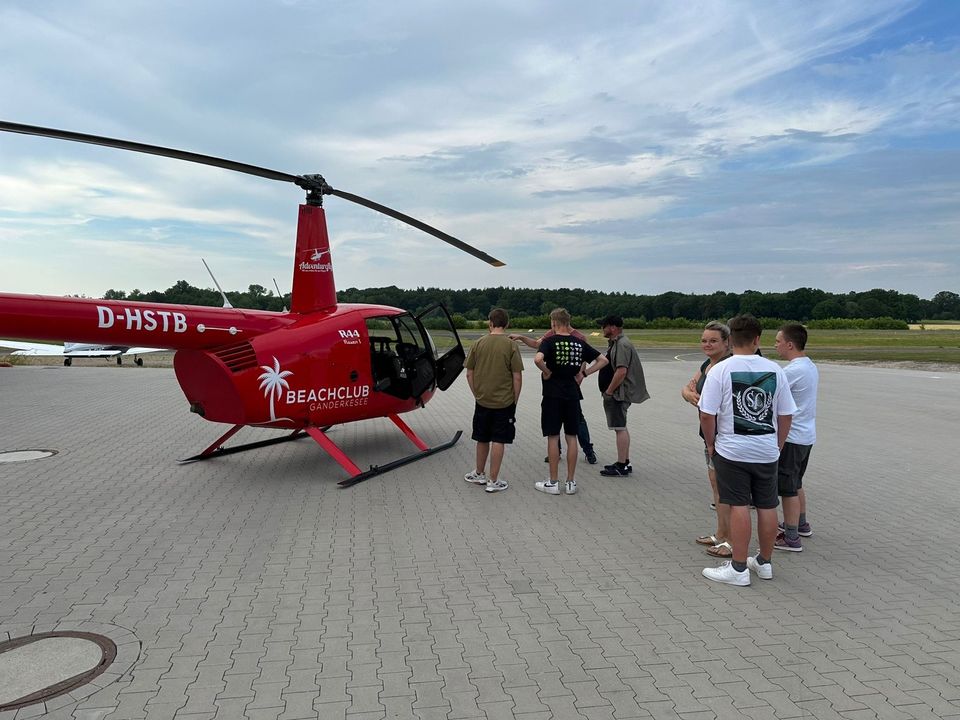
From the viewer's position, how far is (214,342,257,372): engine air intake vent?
6.78m

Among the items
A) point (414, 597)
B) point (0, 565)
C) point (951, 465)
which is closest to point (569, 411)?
point (414, 597)

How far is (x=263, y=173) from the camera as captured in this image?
21.9 ft

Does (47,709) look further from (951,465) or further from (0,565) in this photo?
(951,465)

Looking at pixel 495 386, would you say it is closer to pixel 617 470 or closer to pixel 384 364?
pixel 617 470

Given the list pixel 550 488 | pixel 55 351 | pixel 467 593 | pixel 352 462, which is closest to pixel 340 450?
pixel 352 462

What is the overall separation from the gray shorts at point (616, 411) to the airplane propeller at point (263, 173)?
7.25 feet

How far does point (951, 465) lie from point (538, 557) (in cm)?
632

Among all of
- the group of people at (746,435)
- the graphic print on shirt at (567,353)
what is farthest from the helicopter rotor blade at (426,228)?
the group of people at (746,435)

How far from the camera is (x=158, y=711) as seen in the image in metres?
2.87

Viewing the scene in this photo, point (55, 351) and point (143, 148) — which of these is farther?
point (55, 351)

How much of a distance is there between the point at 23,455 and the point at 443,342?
564cm

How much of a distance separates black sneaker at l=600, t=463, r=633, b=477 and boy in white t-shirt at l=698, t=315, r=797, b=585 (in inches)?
121

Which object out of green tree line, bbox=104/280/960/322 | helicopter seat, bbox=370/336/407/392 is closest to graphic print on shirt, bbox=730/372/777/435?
helicopter seat, bbox=370/336/407/392

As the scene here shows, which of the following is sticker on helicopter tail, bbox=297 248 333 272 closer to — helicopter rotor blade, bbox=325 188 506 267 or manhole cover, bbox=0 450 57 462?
helicopter rotor blade, bbox=325 188 506 267
